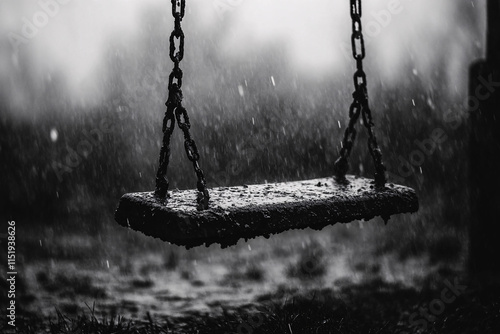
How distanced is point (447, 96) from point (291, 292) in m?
4.69

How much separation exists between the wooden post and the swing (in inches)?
76.5

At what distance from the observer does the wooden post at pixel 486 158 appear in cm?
397

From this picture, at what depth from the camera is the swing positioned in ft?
5.78

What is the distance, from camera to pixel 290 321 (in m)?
3.07

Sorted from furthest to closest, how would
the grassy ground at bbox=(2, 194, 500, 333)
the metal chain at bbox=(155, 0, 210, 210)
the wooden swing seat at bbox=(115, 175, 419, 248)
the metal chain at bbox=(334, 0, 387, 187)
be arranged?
1. the grassy ground at bbox=(2, 194, 500, 333)
2. the metal chain at bbox=(334, 0, 387, 187)
3. the metal chain at bbox=(155, 0, 210, 210)
4. the wooden swing seat at bbox=(115, 175, 419, 248)

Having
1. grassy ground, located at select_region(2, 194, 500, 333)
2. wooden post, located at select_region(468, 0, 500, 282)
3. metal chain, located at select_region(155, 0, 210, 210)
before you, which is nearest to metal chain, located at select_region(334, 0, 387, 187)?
metal chain, located at select_region(155, 0, 210, 210)

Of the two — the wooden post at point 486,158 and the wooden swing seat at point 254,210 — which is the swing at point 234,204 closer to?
the wooden swing seat at point 254,210

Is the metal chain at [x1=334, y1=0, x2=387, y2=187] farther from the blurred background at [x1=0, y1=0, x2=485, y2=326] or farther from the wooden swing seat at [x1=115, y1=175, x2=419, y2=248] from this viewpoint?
the blurred background at [x1=0, y1=0, x2=485, y2=326]

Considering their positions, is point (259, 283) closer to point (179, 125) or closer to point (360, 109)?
point (360, 109)

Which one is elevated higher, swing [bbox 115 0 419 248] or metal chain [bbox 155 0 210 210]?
metal chain [bbox 155 0 210 210]

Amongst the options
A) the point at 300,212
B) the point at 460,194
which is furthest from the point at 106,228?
the point at 300,212

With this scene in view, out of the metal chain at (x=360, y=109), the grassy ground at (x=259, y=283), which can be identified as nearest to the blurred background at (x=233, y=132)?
the grassy ground at (x=259, y=283)

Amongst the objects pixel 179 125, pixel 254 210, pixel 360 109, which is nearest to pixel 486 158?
pixel 360 109

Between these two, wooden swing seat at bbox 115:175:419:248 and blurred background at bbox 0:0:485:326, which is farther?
blurred background at bbox 0:0:485:326
